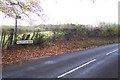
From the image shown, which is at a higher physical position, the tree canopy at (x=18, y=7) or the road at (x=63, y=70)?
the tree canopy at (x=18, y=7)

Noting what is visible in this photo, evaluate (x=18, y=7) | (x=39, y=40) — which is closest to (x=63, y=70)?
(x=39, y=40)

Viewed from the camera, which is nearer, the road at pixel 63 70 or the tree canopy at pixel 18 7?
the road at pixel 63 70

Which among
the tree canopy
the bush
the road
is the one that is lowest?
the road

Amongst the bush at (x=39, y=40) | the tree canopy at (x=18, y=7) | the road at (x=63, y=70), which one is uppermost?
the tree canopy at (x=18, y=7)

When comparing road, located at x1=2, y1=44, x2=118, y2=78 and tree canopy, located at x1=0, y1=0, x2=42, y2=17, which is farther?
tree canopy, located at x1=0, y1=0, x2=42, y2=17

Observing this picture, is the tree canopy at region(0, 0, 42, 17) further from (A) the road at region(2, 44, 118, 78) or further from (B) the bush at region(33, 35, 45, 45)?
(A) the road at region(2, 44, 118, 78)

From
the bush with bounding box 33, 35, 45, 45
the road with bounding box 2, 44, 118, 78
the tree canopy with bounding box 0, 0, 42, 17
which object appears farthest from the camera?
the bush with bounding box 33, 35, 45, 45

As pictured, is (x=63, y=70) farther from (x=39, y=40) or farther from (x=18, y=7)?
(x=18, y=7)

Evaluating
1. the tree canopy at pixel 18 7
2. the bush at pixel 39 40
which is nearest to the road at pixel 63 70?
the bush at pixel 39 40

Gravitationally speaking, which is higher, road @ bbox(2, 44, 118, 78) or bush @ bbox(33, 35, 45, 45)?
bush @ bbox(33, 35, 45, 45)

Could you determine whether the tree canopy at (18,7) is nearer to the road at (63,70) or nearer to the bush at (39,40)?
the bush at (39,40)

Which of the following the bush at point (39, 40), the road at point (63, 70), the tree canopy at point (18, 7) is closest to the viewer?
the road at point (63, 70)

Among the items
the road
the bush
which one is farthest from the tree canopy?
the road

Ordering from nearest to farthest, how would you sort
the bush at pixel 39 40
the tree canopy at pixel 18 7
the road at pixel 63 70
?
1. the road at pixel 63 70
2. the tree canopy at pixel 18 7
3. the bush at pixel 39 40
